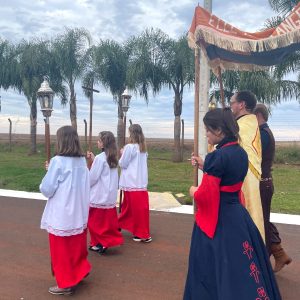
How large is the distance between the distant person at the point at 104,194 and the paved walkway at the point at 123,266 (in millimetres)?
216

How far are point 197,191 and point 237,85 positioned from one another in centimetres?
1670

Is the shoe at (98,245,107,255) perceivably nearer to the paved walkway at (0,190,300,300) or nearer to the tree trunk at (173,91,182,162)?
the paved walkway at (0,190,300,300)

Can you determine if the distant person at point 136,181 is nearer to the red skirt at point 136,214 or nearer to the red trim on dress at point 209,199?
the red skirt at point 136,214

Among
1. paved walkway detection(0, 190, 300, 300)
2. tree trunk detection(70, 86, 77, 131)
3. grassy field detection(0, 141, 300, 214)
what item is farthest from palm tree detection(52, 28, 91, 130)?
paved walkway detection(0, 190, 300, 300)

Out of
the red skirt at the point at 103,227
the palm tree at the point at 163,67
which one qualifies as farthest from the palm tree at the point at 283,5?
the red skirt at the point at 103,227

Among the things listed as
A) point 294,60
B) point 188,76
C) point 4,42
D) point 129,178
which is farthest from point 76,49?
point 129,178

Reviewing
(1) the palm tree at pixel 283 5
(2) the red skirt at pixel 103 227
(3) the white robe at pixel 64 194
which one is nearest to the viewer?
(3) the white robe at pixel 64 194

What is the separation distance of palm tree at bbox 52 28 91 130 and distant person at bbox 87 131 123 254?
18.0 metres

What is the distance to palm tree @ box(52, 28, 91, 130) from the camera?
2419cm

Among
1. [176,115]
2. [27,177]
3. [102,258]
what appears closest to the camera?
[102,258]

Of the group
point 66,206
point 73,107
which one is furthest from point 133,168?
point 73,107

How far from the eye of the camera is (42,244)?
6715 mm

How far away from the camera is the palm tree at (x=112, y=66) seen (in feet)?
76.2

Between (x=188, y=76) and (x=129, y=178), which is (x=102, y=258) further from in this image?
(x=188, y=76)
